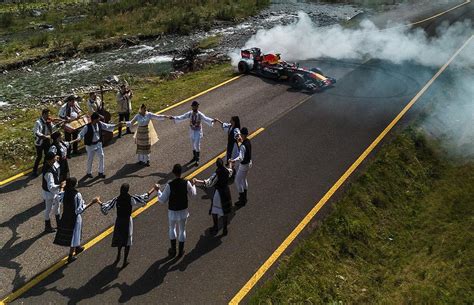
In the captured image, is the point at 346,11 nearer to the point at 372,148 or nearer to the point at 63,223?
the point at 372,148

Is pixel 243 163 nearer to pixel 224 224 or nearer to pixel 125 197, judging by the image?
pixel 224 224

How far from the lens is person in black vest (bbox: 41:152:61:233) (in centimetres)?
1000

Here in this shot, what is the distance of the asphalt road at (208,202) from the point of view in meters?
9.03

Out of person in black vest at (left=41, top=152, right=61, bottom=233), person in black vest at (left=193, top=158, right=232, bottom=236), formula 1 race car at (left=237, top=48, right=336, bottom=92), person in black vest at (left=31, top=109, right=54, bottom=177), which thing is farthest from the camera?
formula 1 race car at (left=237, top=48, right=336, bottom=92)

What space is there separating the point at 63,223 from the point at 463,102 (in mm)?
17996

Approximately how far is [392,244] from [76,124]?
10.3 meters

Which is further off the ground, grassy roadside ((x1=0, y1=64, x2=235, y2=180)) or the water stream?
grassy roadside ((x1=0, y1=64, x2=235, y2=180))

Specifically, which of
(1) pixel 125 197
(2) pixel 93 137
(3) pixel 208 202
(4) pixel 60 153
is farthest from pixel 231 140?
(4) pixel 60 153

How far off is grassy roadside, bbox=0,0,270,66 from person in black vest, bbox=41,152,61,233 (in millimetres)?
20204

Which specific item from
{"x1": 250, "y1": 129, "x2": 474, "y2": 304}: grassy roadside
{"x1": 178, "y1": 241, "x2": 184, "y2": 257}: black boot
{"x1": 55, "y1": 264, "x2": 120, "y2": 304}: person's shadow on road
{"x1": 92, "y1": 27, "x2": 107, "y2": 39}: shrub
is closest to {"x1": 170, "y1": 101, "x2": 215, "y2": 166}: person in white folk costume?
{"x1": 178, "y1": 241, "x2": 184, "y2": 257}: black boot

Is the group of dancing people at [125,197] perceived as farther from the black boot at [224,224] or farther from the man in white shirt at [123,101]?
the man in white shirt at [123,101]

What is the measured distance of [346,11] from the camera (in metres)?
46.1

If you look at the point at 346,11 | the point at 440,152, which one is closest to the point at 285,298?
the point at 440,152

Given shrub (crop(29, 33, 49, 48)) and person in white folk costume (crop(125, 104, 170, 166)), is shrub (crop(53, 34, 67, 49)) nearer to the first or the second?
shrub (crop(29, 33, 49, 48))
